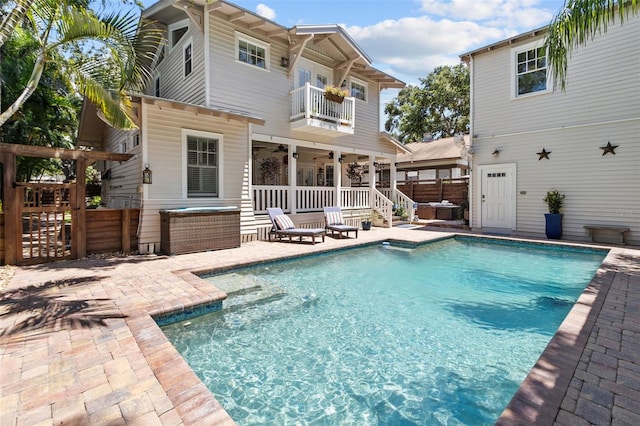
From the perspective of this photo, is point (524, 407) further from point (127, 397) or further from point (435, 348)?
point (127, 397)

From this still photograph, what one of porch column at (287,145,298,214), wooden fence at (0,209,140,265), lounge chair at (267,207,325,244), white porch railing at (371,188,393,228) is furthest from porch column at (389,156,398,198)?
wooden fence at (0,209,140,265)

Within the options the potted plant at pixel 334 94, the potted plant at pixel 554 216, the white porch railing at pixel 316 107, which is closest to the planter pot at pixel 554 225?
the potted plant at pixel 554 216

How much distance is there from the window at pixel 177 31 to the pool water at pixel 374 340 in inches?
329

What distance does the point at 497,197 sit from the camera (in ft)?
39.2

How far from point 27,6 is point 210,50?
4.84 m

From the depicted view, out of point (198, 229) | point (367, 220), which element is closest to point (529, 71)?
point (367, 220)

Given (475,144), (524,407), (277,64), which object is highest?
(277,64)

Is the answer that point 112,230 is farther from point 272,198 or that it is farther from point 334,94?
point 334,94

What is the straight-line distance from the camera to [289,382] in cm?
303

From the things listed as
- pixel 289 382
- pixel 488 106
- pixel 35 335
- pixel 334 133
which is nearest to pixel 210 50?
→ pixel 334 133

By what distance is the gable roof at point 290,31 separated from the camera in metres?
8.69

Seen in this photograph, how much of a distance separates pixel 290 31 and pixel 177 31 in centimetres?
393

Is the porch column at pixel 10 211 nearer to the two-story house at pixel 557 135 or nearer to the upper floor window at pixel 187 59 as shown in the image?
the upper floor window at pixel 187 59

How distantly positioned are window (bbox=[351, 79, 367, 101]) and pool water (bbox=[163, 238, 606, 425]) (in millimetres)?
8733
